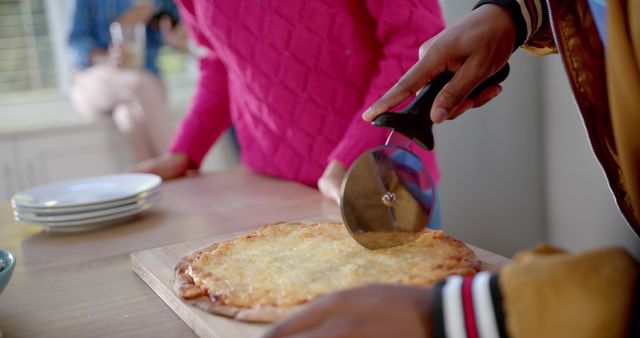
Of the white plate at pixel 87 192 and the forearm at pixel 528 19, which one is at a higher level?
the forearm at pixel 528 19

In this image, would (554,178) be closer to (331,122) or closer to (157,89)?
(331,122)

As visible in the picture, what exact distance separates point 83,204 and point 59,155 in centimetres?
267

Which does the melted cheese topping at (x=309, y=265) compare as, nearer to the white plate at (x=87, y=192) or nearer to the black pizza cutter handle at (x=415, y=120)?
the black pizza cutter handle at (x=415, y=120)

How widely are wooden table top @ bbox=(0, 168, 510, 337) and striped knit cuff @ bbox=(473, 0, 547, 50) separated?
0.99ft

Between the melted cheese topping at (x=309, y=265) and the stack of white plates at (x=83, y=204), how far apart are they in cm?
34

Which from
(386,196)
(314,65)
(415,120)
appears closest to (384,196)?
(386,196)

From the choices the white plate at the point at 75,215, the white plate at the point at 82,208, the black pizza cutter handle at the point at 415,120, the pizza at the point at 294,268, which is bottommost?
the white plate at the point at 75,215

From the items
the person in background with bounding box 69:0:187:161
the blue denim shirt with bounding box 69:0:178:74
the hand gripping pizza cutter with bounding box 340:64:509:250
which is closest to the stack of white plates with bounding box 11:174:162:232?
the hand gripping pizza cutter with bounding box 340:64:509:250

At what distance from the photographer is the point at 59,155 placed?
374 centimetres

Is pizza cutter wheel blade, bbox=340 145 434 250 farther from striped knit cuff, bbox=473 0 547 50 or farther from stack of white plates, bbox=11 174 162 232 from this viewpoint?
stack of white plates, bbox=11 174 162 232

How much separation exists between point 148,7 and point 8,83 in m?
0.97

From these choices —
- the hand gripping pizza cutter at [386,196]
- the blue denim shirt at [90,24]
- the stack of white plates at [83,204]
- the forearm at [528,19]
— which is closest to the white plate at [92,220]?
the stack of white plates at [83,204]

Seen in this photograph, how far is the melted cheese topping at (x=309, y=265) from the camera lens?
804 millimetres

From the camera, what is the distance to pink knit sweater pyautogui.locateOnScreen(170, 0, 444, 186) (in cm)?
135
